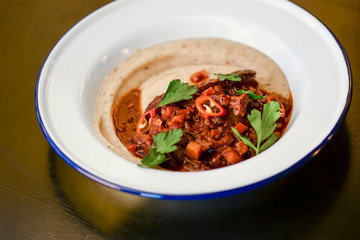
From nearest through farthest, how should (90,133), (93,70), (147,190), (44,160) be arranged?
(147,190)
(90,133)
(44,160)
(93,70)

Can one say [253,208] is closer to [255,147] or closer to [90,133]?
[255,147]

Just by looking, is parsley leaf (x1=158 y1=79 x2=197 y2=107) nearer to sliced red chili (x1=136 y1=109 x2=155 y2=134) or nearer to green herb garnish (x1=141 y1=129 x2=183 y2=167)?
sliced red chili (x1=136 y1=109 x2=155 y2=134)

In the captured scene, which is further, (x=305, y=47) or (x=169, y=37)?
(x=169, y=37)

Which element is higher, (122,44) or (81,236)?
(122,44)

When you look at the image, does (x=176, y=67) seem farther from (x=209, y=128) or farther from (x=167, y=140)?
(x=167, y=140)

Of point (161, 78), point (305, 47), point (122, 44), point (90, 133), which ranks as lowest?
point (90, 133)

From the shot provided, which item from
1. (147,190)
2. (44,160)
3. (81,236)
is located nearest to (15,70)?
(44,160)

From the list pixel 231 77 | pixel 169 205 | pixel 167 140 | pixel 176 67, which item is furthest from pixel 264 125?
pixel 176 67

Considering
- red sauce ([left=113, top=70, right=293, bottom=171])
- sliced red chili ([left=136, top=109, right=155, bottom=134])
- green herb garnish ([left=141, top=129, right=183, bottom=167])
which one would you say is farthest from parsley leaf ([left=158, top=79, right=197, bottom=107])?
green herb garnish ([left=141, top=129, right=183, bottom=167])

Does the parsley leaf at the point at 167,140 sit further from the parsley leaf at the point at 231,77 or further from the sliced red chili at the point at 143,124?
the parsley leaf at the point at 231,77
